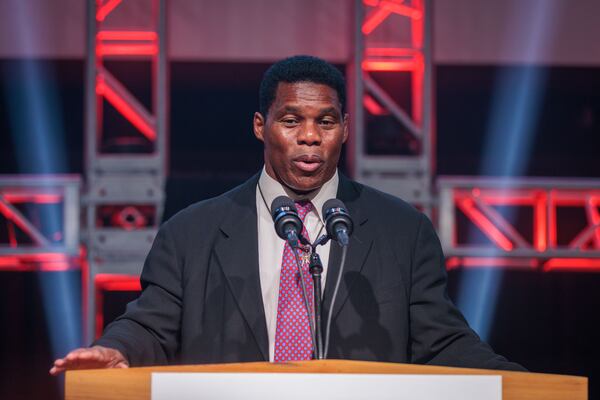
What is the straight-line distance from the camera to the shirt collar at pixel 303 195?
275 centimetres

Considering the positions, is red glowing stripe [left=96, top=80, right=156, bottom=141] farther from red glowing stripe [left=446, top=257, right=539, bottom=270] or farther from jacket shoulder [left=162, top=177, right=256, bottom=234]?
jacket shoulder [left=162, top=177, right=256, bottom=234]

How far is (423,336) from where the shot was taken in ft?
8.61

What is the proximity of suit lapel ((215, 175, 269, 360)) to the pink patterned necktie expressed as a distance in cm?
5

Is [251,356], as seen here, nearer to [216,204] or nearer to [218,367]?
[216,204]

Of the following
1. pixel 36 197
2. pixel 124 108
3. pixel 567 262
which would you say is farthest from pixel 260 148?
pixel 567 262

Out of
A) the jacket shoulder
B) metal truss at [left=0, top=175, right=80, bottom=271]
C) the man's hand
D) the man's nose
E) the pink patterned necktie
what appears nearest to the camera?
the man's hand

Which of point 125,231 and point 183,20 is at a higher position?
point 183,20

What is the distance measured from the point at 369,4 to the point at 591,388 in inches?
148

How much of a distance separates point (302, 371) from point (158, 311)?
0.90 meters

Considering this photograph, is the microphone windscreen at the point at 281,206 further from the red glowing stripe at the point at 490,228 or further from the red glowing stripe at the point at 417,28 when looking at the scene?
the red glowing stripe at the point at 490,228

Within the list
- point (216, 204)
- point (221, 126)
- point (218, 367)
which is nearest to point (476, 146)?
point (221, 126)

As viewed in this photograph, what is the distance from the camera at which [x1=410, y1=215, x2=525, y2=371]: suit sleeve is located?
2.54 m

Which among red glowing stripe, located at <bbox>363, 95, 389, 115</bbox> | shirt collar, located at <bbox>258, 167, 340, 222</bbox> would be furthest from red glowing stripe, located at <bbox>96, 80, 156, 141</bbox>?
shirt collar, located at <bbox>258, 167, 340, 222</bbox>

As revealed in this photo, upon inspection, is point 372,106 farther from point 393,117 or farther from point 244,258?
point 244,258
